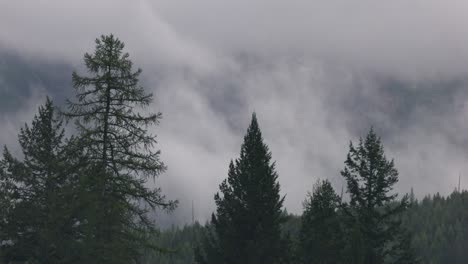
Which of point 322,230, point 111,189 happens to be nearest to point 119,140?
point 111,189

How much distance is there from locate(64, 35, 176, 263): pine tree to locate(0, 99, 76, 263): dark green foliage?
123cm

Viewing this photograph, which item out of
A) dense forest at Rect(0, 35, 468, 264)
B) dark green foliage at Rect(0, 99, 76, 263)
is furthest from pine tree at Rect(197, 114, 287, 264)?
dark green foliage at Rect(0, 99, 76, 263)

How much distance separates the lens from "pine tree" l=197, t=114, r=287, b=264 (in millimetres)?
28625

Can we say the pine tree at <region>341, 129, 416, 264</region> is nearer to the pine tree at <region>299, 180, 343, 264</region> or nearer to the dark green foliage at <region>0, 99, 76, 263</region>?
the pine tree at <region>299, 180, 343, 264</region>

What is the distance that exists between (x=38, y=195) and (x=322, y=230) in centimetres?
1511

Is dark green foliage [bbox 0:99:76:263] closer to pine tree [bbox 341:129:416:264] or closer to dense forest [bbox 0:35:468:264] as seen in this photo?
dense forest [bbox 0:35:468:264]

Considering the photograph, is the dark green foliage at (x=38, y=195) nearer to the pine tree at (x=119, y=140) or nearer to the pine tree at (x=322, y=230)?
the pine tree at (x=119, y=140)

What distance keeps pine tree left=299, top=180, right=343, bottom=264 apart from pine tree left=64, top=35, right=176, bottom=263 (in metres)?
10.4

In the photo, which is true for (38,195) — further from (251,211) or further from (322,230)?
(322,230)

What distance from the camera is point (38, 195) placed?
A: 30.3 meters

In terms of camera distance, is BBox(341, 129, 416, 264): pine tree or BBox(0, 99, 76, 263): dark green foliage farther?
BBox(341, 129, 416, 264): pine tree

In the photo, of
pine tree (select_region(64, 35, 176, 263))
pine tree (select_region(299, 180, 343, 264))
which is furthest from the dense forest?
pine tree (select_region(299, 180, 343, 264))

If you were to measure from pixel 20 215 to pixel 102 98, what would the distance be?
6.31 meters

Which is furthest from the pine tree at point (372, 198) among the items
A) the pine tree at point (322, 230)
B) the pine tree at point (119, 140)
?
the pine tree at point (119, 140)
